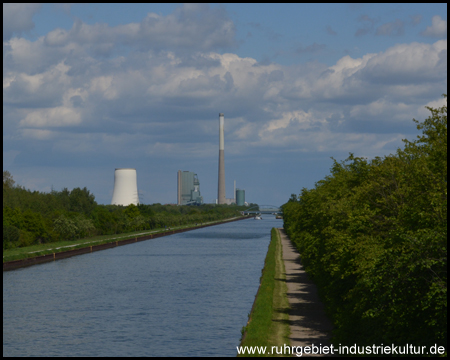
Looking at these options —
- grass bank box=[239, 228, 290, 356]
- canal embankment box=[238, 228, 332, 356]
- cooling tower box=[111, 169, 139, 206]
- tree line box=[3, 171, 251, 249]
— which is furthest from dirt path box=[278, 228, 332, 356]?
cooling tower box=[111, 169, 139, 206]

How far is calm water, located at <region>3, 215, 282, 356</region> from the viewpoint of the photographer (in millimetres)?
23000

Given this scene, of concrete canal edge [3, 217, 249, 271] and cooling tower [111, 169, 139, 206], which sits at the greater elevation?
cooling tower [111, 169, 139, 206]

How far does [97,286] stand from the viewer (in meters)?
39.9

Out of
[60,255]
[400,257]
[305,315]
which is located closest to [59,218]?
[60,255]

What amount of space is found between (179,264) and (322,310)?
29742 mm

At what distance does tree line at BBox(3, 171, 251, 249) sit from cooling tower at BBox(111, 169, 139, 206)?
9.87 feet

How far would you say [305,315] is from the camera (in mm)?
23953

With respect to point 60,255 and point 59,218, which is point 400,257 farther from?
point 59,218

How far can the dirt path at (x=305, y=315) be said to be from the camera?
1980 centimetres

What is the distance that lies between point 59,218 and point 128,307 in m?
48.5

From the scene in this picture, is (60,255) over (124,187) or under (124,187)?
under

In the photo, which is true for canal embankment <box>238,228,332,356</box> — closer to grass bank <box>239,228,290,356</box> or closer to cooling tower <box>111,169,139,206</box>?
grass bank <box>239,228,290,356</box>

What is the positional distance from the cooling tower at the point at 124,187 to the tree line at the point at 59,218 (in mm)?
3009

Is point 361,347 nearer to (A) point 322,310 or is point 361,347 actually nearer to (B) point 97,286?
(A) point 322,310
